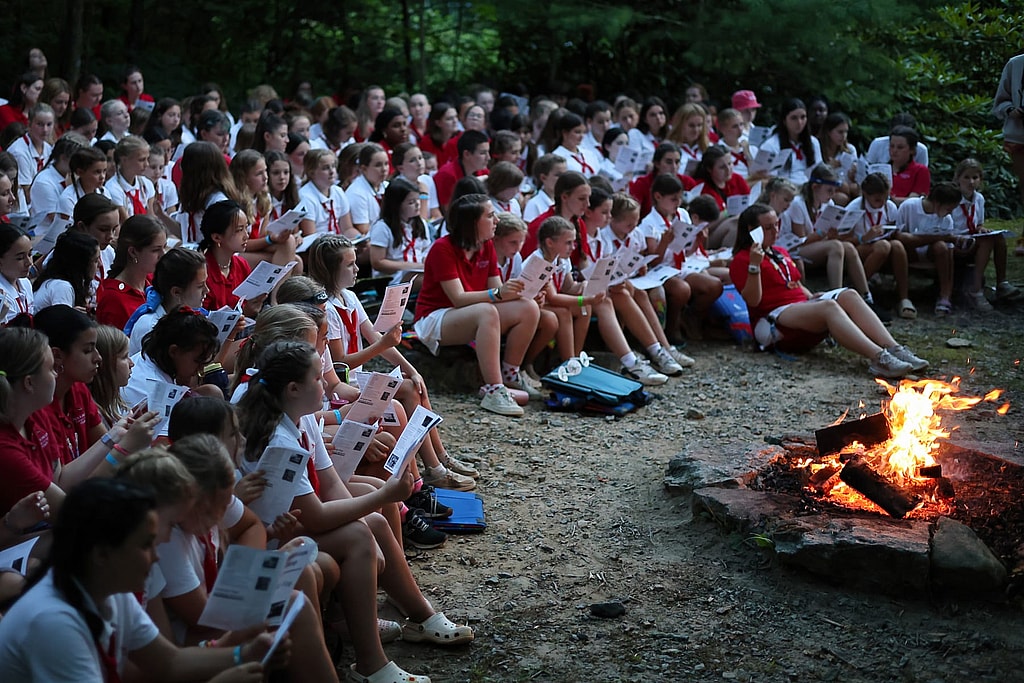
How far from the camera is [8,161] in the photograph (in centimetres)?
690

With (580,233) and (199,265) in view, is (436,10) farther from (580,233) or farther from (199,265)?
(199,265)

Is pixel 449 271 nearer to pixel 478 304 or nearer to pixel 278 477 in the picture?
pixel 478 304

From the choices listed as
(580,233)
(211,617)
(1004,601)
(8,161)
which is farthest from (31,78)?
(1004,601)

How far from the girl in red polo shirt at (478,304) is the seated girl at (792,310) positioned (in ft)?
6.52

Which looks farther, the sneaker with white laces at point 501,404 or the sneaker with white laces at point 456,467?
the sneaker with white laces at point 501,404

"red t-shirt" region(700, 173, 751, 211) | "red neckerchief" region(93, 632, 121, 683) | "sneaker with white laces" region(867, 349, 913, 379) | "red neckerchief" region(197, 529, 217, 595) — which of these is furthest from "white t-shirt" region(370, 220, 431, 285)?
"red neckerchief" region(93, 632, 121, 683)

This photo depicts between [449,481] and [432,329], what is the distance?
5.65 feet

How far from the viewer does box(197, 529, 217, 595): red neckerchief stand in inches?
122

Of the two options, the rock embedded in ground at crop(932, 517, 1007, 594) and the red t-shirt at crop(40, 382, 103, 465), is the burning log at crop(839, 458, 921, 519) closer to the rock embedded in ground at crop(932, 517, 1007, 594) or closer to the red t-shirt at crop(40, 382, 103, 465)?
the rock embedded in ground at crop(932, 517, 1007, 594)

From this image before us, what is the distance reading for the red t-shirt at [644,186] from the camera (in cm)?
971

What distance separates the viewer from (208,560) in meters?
3.11

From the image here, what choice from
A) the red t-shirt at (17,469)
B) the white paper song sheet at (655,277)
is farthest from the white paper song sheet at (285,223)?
the red t-shirt at (17,469)

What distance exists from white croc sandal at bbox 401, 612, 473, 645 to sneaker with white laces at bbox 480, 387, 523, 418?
2.85 metres

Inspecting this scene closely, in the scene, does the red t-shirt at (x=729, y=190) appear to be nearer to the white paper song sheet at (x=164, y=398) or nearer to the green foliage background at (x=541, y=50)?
the green foliage background at (x=541, y=50)
